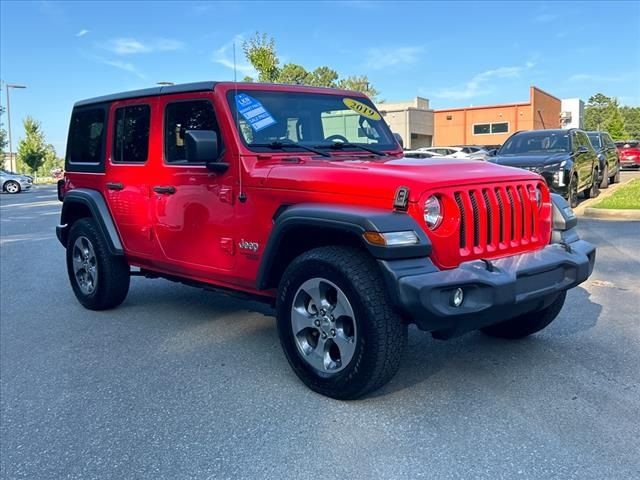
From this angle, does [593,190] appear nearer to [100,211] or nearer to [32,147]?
[100,211]

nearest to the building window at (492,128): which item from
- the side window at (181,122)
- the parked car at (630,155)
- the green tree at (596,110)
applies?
the parked car at (630,155)

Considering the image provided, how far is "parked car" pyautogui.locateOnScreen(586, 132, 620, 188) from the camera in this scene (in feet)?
50.5

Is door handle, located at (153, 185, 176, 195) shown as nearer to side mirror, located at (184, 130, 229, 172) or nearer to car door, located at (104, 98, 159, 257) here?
car door, located at (104, 98, 159, 257)

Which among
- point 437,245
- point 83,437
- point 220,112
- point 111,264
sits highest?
point 220,112

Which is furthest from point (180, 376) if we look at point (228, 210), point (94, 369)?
point (228, 210)

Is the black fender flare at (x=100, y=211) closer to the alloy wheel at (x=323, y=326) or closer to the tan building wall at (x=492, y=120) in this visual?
the alloy wheel at (x=323, y=326)

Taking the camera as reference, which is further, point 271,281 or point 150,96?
point 150,96

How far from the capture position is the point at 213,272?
4.41 meters

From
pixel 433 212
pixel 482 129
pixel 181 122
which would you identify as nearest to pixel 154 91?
pixel 181 122

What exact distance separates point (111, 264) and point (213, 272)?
1571mm

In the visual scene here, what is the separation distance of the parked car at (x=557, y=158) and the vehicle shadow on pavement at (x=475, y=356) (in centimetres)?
648

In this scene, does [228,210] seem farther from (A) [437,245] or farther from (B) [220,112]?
(A) [437,245]

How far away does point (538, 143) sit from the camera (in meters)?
12.3

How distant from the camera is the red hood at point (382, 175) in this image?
332 centimetres
